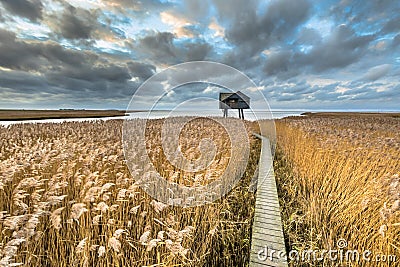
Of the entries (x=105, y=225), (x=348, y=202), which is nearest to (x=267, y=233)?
(x=348, y=202)

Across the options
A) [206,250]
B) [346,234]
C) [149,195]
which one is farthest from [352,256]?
[149,195]

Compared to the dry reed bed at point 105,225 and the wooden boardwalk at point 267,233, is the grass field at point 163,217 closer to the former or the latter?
the dry reed bed at point 105,225

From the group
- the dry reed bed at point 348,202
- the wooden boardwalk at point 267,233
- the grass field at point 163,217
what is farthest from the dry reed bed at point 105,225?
the dry reed bed at point 348,202

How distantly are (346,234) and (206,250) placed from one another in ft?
8.00

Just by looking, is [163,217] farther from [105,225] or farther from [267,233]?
[267,233]

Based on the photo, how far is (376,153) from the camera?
18.5 feet

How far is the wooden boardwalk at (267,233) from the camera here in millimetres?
3014

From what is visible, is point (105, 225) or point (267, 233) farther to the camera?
point (267, 233)

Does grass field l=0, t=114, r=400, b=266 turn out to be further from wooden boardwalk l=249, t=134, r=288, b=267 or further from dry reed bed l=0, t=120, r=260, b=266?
wooden boardwalk l=249, t=134, r=288, b=267

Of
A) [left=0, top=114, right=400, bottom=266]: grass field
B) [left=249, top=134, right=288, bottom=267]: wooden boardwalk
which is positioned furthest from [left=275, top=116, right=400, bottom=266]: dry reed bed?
[left=249, top=134, right=288, bottom=267]: wooden boardwalk

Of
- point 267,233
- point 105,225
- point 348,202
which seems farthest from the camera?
point 348,202

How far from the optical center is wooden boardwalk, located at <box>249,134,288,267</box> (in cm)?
301

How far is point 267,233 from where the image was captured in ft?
11.8

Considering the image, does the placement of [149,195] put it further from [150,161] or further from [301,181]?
[301,181]
